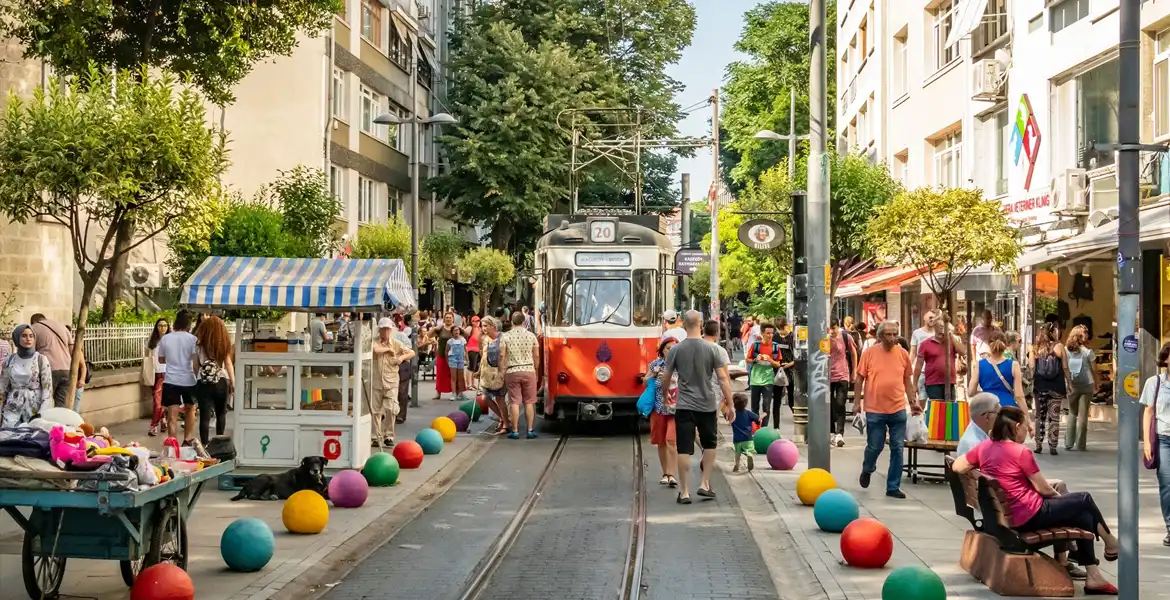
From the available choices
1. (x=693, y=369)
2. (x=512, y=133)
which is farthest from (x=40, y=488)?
(x=512, y=133)

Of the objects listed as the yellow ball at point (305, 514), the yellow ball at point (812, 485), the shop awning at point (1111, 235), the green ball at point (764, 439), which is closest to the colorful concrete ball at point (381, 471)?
the yellow ball at point (305, 514)

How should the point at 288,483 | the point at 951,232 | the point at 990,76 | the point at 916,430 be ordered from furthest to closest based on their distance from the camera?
the point at 990,76 → the point at 951,232 → the point at 916,430 → the point at 288,483

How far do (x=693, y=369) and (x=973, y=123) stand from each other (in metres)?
18.4

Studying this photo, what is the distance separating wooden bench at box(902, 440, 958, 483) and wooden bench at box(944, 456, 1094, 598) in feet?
14.8

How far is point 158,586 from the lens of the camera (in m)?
7.71

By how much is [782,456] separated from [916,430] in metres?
1.88

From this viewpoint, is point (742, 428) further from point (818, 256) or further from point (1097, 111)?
point (1097, 111)

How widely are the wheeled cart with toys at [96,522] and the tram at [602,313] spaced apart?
1181 cm

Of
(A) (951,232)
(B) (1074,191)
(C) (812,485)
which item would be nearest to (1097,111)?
(B) (1074,191)

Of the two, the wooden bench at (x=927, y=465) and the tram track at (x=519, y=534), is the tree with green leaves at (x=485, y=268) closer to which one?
the tram track at (x=519, y=534)

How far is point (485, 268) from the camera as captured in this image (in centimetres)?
4438

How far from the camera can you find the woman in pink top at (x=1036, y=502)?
885cm

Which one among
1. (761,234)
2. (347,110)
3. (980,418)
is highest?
(347,110)

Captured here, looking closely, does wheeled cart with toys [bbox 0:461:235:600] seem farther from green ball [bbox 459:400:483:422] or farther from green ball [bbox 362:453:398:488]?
green ball [bbox 459:400:483:422]
